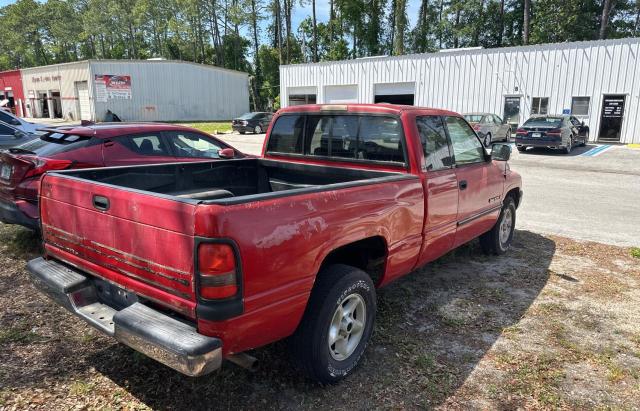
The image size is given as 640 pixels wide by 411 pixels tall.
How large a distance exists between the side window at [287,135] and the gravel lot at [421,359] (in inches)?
71.5

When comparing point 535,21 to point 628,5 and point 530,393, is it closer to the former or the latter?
point 628,5

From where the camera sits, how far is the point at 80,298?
2.96 meters

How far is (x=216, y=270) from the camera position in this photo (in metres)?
2.26

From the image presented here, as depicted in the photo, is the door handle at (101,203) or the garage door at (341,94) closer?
the door handle at (101,203)

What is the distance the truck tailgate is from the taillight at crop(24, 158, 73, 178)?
2.25 metres

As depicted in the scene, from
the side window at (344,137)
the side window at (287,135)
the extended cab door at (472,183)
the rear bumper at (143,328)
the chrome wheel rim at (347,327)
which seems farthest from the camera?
the side window at (287,135)

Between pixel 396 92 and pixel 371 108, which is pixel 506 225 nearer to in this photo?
pixel 371 108

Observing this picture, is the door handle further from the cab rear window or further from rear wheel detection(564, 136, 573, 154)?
rear wheel detection(564, 136, 573, 154)

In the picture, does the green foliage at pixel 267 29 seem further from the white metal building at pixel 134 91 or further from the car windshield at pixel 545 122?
the car windshield at pixel 545 122

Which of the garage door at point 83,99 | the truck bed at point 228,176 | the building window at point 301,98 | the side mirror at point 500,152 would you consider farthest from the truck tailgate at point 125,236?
the garage door at point 83,99

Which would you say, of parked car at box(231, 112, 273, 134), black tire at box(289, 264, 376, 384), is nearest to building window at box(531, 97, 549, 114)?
parked car at box(231, 112, 273, 134)

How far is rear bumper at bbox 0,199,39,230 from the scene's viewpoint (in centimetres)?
501

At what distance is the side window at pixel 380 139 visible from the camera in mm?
4062

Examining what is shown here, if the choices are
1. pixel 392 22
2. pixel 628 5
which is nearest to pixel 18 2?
pixel 392 22
